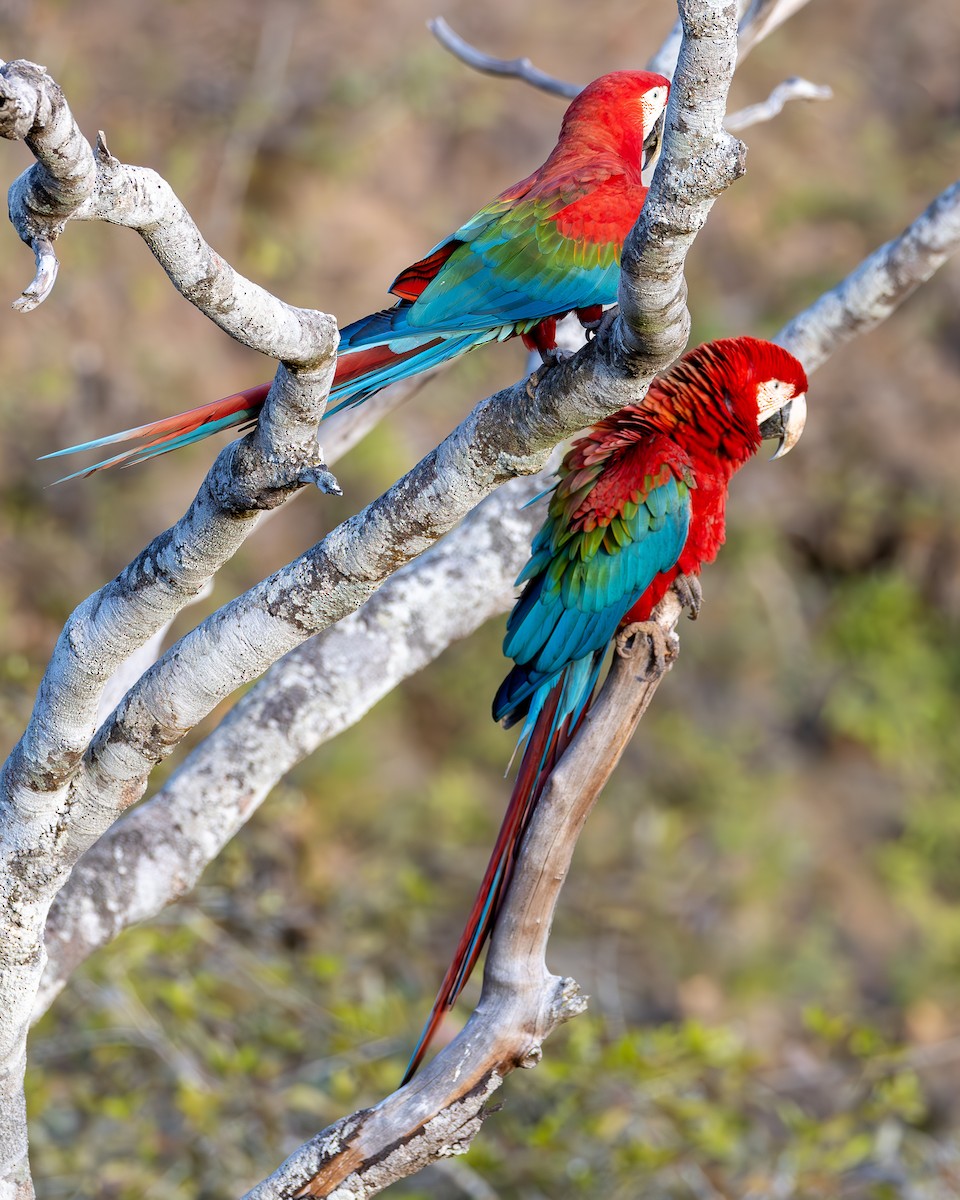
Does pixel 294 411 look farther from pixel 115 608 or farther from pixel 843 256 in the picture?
pixel 843 256

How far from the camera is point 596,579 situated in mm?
2279

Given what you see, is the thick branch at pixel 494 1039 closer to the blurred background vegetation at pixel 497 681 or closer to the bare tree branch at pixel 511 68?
the blurred background vegetation at pixel 497 681

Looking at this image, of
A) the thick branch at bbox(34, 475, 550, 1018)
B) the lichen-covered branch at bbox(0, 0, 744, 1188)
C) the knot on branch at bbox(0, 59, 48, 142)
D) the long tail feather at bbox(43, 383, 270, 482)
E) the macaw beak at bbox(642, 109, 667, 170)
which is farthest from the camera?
the macaw beak at bbox(642, 109, 667, 170)

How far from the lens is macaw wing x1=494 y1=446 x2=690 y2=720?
224cm

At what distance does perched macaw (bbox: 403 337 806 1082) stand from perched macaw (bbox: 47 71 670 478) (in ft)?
0.78

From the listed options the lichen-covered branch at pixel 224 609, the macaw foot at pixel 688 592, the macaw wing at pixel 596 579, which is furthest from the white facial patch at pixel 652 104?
the lichen-covered branch at pixel 224 609

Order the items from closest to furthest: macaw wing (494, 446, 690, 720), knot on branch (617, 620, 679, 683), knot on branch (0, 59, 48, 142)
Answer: knot on branch (0, 59, 48, 142)
knot on branch (617, 620, 679, 683)
macaw wing (494, 446, 690, 720)

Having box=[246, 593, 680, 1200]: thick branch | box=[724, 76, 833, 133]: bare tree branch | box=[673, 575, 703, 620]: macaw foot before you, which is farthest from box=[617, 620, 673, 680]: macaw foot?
box=[724, 76, 833, 133]: bare tree branch

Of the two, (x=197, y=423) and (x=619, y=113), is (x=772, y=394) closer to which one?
(x=619, y=113)

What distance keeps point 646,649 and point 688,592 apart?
47cm

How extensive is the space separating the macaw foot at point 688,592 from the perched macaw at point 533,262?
1.70 ft

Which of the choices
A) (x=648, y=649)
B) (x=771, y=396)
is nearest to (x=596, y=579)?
(x=648, y=649)

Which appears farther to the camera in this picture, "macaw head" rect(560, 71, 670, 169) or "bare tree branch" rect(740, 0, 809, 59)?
"bare tree branch" rect(740, 0, 809, 59)

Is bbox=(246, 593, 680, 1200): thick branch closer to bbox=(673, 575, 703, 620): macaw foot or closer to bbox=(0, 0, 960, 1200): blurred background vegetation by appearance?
bbox=(673, 575, 703, 620): macaw foot
